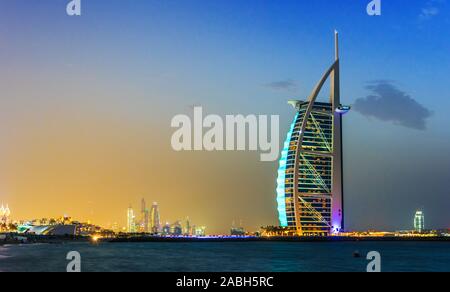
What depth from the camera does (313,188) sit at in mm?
198500

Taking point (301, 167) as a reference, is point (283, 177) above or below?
below

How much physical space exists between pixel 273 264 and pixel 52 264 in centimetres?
2794

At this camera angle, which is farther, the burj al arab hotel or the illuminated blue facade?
the illuminated blue facade

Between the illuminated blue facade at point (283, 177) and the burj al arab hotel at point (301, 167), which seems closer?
the burj al arab hotel at point (301, 167)

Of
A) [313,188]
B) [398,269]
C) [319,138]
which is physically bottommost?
[398,269]
